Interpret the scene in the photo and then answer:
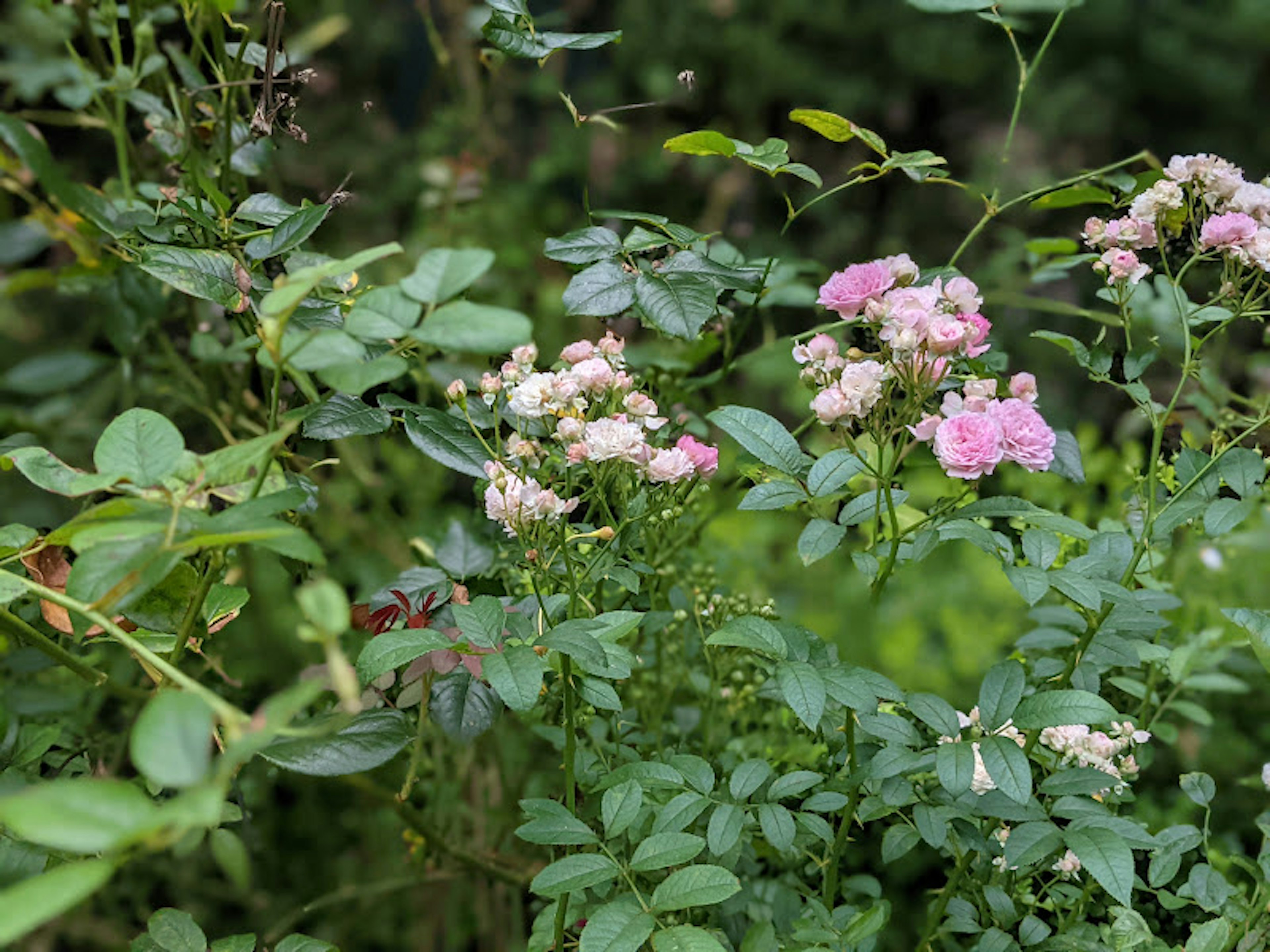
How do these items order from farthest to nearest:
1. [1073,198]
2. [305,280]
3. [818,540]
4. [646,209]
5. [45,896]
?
[646,209] < [1073,198] < [818,540] < [305,280] < [45,896]

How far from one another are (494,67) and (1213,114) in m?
2.51

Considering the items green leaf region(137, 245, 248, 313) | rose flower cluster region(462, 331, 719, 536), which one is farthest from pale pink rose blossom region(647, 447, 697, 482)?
green leaf region(137, 245, 248, 313)

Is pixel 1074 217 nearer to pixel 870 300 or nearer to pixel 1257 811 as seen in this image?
pixel 1257 811

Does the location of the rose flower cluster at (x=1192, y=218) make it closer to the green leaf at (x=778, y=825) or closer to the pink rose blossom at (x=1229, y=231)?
the pink rose blossom at (x=1229, y=231)

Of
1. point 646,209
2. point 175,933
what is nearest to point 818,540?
point 175,933

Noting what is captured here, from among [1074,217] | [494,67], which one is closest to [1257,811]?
[494,67]

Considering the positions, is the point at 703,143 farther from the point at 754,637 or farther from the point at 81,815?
the point at 81,815

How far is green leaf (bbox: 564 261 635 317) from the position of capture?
755 mm

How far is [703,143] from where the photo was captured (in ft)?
2.45

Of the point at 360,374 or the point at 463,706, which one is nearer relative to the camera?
the point at 360,374

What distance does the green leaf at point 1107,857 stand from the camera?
2.07 ft

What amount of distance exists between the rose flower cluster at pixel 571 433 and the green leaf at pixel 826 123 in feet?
0.73

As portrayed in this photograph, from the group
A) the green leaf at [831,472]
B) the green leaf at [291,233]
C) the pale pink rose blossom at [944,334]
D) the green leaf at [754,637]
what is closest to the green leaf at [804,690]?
the green leaf at [754,637]

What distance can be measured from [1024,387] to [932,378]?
0.10m
